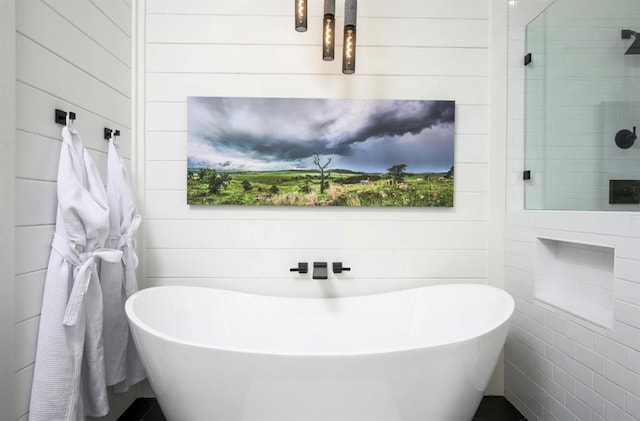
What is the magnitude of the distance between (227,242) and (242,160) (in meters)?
0.52

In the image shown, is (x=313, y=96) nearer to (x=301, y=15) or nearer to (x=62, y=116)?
(x=301, y=15)

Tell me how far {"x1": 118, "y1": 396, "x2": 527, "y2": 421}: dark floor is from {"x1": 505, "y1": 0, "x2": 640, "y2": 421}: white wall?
6 centimetres

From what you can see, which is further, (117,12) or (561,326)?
(117,12)

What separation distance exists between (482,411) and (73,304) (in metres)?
2.14

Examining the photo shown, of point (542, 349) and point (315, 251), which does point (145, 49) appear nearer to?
point (315, 251)

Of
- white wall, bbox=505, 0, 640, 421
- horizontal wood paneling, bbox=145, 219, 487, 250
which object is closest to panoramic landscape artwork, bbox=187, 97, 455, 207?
horizontal wood paneling, bbox=145, 219, 487, 250

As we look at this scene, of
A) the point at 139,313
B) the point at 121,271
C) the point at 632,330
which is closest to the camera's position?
the point at 632,330

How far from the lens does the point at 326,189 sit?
207cm

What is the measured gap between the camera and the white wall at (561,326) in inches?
50.1

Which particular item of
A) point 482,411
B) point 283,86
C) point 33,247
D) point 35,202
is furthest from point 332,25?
point 482,411

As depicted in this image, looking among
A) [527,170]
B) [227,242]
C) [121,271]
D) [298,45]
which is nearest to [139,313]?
[121,271]

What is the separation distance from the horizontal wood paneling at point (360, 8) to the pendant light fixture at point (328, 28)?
0.32 m

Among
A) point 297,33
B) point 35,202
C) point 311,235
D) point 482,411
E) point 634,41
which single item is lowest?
point 482,411

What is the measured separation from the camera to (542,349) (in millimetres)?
1727
